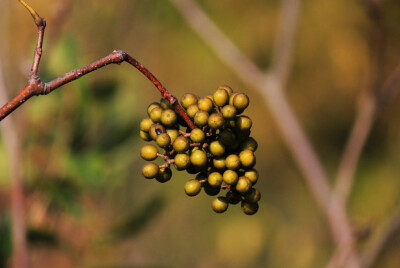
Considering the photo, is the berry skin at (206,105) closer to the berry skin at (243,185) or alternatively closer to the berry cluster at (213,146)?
the berry cluster at (213,146)

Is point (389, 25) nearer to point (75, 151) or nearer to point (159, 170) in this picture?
point (75, 151)

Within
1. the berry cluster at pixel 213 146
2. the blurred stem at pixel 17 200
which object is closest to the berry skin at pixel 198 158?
the berry cluster at pixel 213 146

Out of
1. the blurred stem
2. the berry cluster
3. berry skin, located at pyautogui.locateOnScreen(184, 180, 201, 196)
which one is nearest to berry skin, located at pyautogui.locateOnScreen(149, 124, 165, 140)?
the berry cluster

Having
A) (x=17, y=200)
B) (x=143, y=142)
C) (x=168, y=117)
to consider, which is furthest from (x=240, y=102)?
(x=143, y=142)

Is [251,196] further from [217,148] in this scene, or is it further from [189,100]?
[189,100]

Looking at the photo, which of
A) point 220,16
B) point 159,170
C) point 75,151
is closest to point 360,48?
point 220,16
